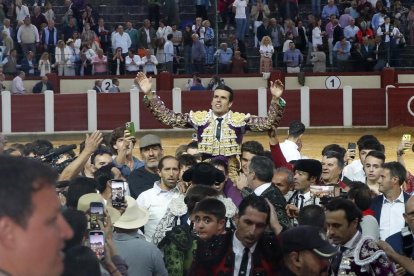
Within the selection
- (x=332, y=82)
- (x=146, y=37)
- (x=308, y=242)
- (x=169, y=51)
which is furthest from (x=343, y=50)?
(x=308, y=242)

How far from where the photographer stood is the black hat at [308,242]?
16.6ft

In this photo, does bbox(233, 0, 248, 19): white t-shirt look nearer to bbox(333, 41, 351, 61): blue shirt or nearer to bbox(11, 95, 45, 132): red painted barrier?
bbox(333, 41, 351, 61): blue shirt

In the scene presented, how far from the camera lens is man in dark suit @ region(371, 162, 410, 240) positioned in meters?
7.97

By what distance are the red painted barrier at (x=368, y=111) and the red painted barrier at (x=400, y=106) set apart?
0.20 meters

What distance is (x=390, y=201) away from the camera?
8148mm

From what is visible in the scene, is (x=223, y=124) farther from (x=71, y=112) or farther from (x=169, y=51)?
(x=169, y=51)

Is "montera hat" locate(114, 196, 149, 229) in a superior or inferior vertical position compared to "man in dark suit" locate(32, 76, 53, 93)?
inferior

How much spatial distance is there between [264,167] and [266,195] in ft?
1.46

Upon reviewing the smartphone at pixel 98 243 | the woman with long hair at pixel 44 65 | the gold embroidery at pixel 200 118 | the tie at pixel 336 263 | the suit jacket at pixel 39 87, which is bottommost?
the tie at pixel 336 263

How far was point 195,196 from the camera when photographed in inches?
266

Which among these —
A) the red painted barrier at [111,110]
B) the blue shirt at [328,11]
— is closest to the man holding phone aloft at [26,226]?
the red painted barrier at [111,110]

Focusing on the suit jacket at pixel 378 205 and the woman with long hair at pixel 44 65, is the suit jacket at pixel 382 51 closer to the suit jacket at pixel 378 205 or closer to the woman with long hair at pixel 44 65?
the woman with long hair at pixel 44 65

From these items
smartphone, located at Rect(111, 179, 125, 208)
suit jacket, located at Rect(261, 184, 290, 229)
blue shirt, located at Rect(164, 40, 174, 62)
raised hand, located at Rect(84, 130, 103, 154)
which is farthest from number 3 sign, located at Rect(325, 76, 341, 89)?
smartphone, located at Rect(111, 179, 125, 208)

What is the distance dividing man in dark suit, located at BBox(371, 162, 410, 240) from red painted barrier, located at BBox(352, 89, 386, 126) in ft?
61.2
